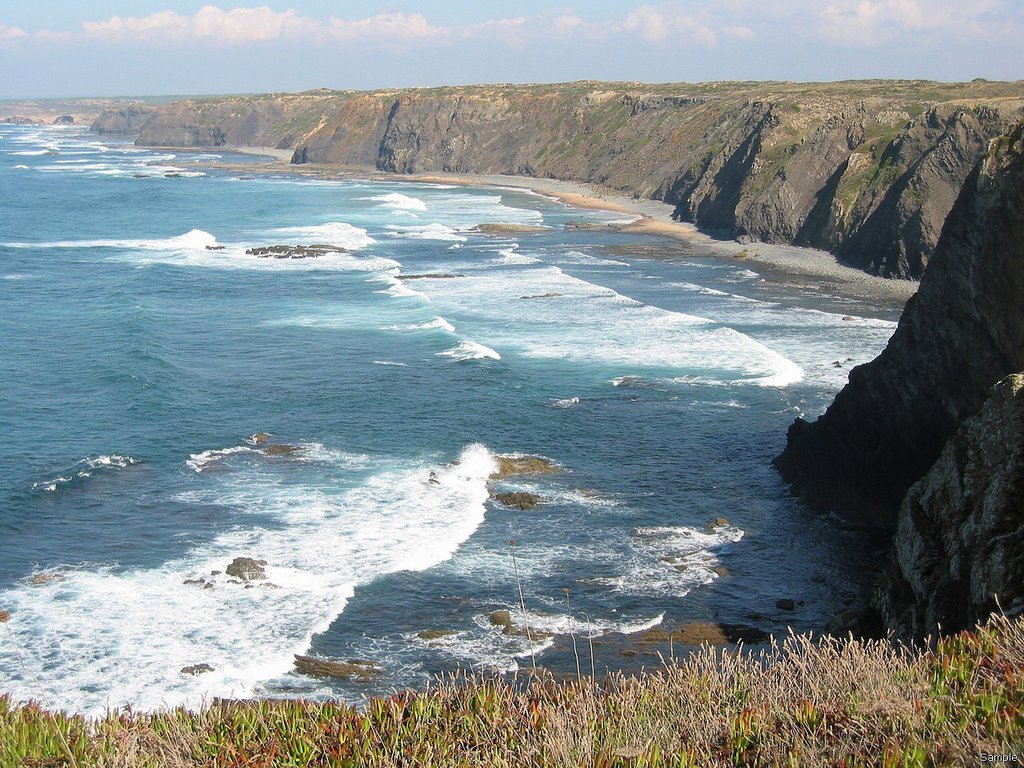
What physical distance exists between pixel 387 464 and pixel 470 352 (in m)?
13.3

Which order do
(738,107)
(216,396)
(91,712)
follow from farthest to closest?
(738,107) < (216,396) < (91,712)

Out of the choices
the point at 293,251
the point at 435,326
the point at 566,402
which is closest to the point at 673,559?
the point at 566,402

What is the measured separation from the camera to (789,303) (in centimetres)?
5331

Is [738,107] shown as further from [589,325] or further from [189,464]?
[189,464]

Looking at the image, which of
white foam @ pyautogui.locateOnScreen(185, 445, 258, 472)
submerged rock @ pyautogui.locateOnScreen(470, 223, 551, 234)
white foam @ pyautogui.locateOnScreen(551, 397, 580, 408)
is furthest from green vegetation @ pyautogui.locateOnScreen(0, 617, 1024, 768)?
submerged rock @ pyautogui.locateOnScreen(470, 223, 551, 234)

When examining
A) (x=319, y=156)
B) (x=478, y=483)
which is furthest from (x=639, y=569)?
(x=319, y=156)

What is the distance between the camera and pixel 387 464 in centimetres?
3011

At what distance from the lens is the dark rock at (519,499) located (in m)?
27.2

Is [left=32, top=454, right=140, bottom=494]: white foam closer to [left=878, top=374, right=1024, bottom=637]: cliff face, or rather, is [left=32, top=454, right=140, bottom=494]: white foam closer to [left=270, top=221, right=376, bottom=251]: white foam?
[left=878, top=374, right=1024, bottom=637]: cliff face

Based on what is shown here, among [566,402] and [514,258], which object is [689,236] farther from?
[566,402]

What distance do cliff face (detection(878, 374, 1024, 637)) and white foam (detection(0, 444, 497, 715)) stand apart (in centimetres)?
1034

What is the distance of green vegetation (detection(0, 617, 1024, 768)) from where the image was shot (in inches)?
337

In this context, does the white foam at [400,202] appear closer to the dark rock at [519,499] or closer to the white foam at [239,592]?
the white foam at [239,592]

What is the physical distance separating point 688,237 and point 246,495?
56514mm
